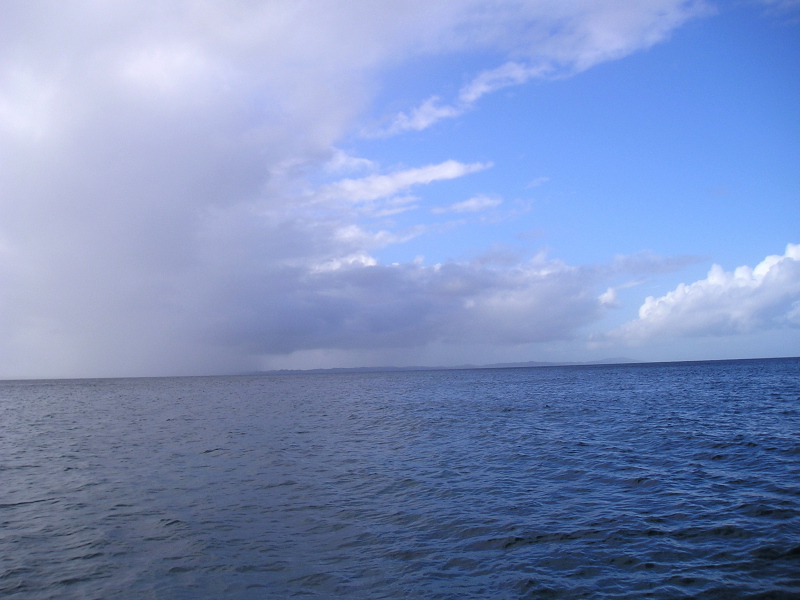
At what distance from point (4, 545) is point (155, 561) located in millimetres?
5544

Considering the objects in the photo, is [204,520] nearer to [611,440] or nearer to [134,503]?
[134,503]

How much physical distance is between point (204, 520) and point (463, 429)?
83.3ft

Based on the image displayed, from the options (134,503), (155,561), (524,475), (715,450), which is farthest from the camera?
(715,450)

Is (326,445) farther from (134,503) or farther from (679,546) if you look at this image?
(679,546)

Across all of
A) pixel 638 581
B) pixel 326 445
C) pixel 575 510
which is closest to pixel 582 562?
pixel 638 581

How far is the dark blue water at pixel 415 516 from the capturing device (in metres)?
12.4

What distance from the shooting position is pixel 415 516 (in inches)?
691

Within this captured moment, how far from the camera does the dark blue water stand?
12.4 meters

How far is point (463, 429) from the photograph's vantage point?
39.9 m

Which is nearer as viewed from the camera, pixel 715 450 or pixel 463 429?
pixel 715 450

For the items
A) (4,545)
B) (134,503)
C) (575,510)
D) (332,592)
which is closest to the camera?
(332,592)

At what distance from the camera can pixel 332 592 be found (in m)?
12.0

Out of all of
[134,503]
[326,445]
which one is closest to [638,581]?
[134,503]

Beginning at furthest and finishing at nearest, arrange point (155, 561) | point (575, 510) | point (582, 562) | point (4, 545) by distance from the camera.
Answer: point (575, 510) → point (4, 545) → point (155, 561) → point (582, 562)
